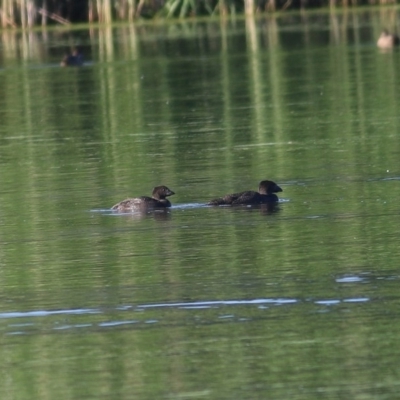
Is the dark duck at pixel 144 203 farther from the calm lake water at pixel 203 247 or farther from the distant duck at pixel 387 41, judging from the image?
the distant duck at pixel 387 41

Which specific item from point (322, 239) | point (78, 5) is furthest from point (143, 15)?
point (322, 239)

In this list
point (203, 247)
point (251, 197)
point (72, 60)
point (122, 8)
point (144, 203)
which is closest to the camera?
point (203, 247)

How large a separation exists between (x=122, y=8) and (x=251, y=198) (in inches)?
1614

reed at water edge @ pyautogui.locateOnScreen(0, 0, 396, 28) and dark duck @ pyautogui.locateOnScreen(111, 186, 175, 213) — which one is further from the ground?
reed at water edge @ pyautogui.locateOnScreen(0, 0, 396, 28)

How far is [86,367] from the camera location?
988 cm

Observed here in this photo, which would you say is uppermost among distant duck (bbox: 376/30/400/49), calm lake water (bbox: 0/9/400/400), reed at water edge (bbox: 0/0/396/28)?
reed at water edge (bbox: 0/0/396/28)

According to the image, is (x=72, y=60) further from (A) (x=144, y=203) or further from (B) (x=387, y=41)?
(A) (x=144, y=203)

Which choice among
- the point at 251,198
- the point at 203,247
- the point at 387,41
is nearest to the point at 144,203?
the point at 251,198

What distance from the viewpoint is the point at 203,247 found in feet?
44.9

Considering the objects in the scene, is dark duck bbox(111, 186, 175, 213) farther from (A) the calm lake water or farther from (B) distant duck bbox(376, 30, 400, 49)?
(B) distant duck bbox(376, 30, 400, 49)

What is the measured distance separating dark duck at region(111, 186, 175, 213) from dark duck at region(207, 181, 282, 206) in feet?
1.51

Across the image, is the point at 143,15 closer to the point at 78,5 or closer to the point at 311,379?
the point at 78,5

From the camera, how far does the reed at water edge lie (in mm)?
56031

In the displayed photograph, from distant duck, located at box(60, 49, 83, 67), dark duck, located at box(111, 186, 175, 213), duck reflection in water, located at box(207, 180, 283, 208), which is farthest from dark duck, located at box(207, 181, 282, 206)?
distant duck, located at box(60, 49, 83, 67)
